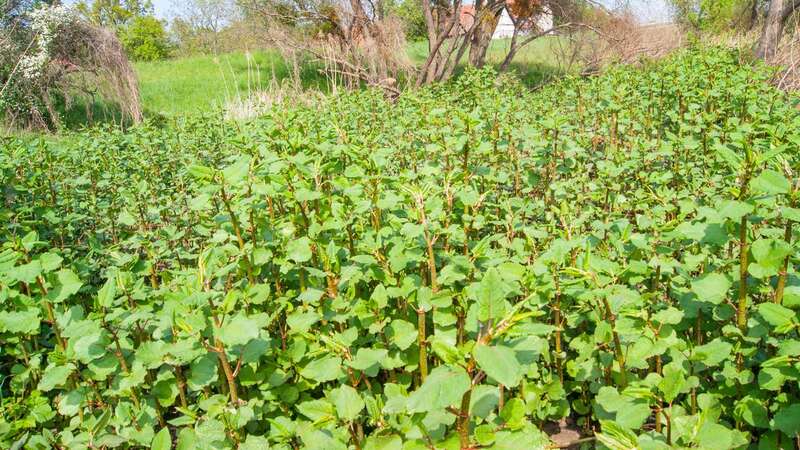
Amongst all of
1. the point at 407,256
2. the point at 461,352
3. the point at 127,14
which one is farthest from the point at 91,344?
the point at 127,14

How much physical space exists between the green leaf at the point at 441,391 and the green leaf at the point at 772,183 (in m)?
0.91

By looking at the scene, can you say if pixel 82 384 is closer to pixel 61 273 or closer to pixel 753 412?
pixel 61 273

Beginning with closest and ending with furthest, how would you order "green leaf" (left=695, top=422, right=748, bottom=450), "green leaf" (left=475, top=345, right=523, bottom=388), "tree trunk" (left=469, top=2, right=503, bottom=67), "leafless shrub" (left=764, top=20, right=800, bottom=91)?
"green leaf" (left=475, top=345, right=523, bottom=388) → "green leaf" (left=695, top=422, right=748, bottom=450) → "leafless shrub" (left=764, top=20, right=800, bottom=91) → "tree trunk" (left=469, top=2, right=503, bottom=67)

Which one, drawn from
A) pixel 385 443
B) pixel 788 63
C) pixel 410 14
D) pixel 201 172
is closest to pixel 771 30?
pixel 788 63

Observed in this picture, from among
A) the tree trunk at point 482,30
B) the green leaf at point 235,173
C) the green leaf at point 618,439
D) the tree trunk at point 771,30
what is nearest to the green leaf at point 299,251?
the green leaf at point 235,173

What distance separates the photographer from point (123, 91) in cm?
1173

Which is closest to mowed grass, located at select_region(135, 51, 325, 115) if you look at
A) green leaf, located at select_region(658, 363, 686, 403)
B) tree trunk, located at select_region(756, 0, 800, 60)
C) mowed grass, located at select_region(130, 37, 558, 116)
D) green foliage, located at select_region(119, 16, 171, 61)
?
mowed grass, located at select_region(130, 37, 558, 116)

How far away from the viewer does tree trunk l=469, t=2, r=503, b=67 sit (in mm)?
12146

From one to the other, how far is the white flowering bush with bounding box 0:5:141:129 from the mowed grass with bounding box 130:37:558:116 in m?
1.41

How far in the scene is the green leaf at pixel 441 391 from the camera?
101 centimetres

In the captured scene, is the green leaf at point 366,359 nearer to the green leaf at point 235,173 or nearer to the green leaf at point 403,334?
the green leaf at point 403,334

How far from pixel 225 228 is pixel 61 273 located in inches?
23.0

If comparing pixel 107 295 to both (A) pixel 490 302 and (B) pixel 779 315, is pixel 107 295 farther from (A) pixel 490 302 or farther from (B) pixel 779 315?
(B) pixel 779 315

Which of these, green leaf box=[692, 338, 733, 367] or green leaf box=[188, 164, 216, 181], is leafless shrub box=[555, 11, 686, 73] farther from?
green leaf box=[188, 164, 216, 181]
